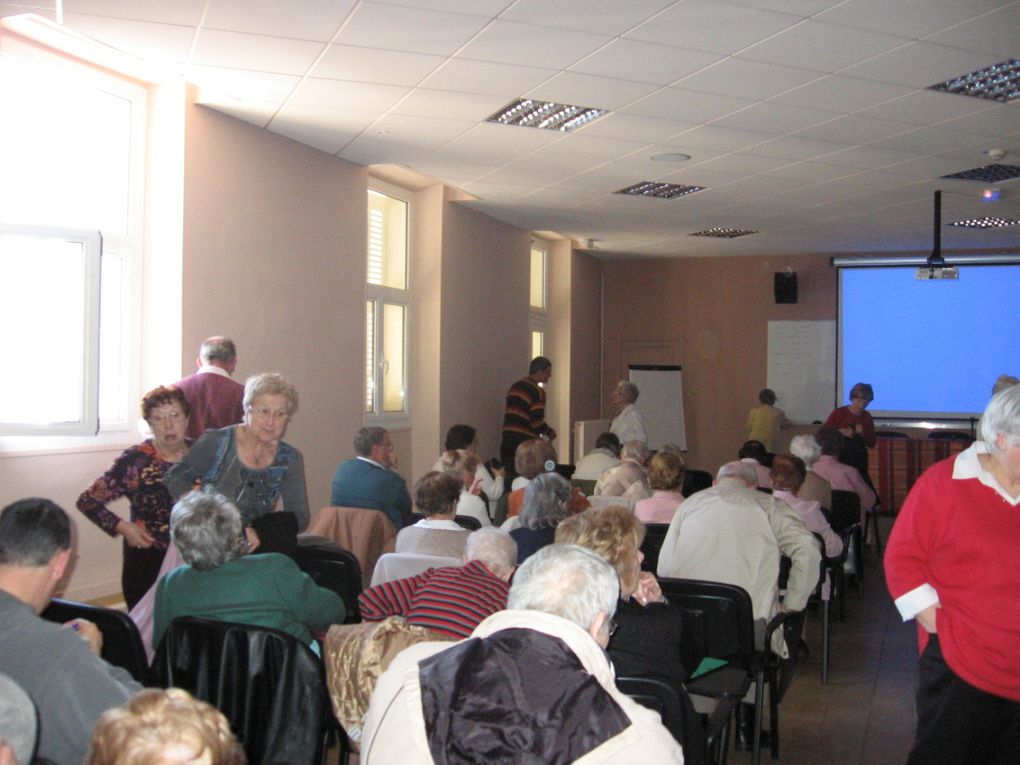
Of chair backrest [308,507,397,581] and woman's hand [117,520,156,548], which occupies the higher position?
woman's hand [117,520,156,548]

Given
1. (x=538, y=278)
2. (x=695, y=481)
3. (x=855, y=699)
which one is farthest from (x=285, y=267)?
(x=538, y=278)

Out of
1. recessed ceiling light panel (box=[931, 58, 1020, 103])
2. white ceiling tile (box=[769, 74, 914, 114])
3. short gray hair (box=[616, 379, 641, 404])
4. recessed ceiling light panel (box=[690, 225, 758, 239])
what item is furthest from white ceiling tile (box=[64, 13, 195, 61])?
recessed ceiling light panel (box=[690, 225, 758, 239])

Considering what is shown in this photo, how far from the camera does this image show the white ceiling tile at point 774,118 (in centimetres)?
616

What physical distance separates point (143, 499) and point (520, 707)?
105 inches

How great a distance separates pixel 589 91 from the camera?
585cm

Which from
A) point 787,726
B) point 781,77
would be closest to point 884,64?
point 781,77

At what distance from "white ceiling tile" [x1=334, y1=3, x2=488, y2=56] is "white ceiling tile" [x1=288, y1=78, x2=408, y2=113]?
72 centimetres

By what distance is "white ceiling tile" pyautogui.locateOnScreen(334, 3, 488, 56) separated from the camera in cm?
457

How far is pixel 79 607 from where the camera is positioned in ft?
8.30

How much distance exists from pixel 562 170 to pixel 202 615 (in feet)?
19.9

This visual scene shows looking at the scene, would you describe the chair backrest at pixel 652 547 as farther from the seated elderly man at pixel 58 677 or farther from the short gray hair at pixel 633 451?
the seated elderly man at pixel 58 677

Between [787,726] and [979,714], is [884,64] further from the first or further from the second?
[979,714]

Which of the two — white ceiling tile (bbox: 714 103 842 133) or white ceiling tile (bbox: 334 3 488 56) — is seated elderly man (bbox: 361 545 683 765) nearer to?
white ceiling tile (bbox: 334 3 488 56)

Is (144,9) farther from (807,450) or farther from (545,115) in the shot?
(807,450)
